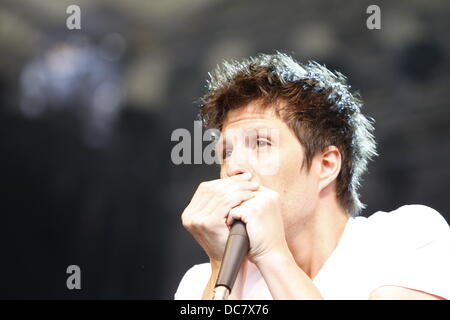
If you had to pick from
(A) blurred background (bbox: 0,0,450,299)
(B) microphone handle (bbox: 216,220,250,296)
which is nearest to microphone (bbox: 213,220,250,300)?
(B) microphone handle (bbox: 216,220,250,296)

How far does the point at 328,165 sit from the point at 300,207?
0.55 feet

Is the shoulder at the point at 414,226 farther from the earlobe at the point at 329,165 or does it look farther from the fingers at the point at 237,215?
the fingers at the point at 237,215

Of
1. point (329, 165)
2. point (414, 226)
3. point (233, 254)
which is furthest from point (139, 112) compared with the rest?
point (233, 254)

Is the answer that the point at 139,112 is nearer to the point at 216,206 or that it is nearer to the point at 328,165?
the point at 328,165

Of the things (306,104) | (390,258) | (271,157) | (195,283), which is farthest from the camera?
(195,283)

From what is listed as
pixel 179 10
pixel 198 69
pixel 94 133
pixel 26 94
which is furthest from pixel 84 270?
pixel 179 10

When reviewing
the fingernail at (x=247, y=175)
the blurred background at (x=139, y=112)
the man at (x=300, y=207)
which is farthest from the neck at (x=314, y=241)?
the blurred background at (x=139, y=112)

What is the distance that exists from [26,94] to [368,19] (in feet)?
5.24

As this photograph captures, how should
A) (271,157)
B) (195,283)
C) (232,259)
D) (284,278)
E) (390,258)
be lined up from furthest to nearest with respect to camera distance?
(195,283)
(271,157)
(390,258)
(284,278)
(232,259)

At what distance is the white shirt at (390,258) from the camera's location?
122cm

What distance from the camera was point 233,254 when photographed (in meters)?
1.08

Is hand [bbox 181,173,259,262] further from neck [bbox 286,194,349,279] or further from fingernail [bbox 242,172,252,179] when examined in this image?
neck [bbox 286,194,349,279]

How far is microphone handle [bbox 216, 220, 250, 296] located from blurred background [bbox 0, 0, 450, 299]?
143 cm

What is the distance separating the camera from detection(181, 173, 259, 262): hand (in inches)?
47.6
